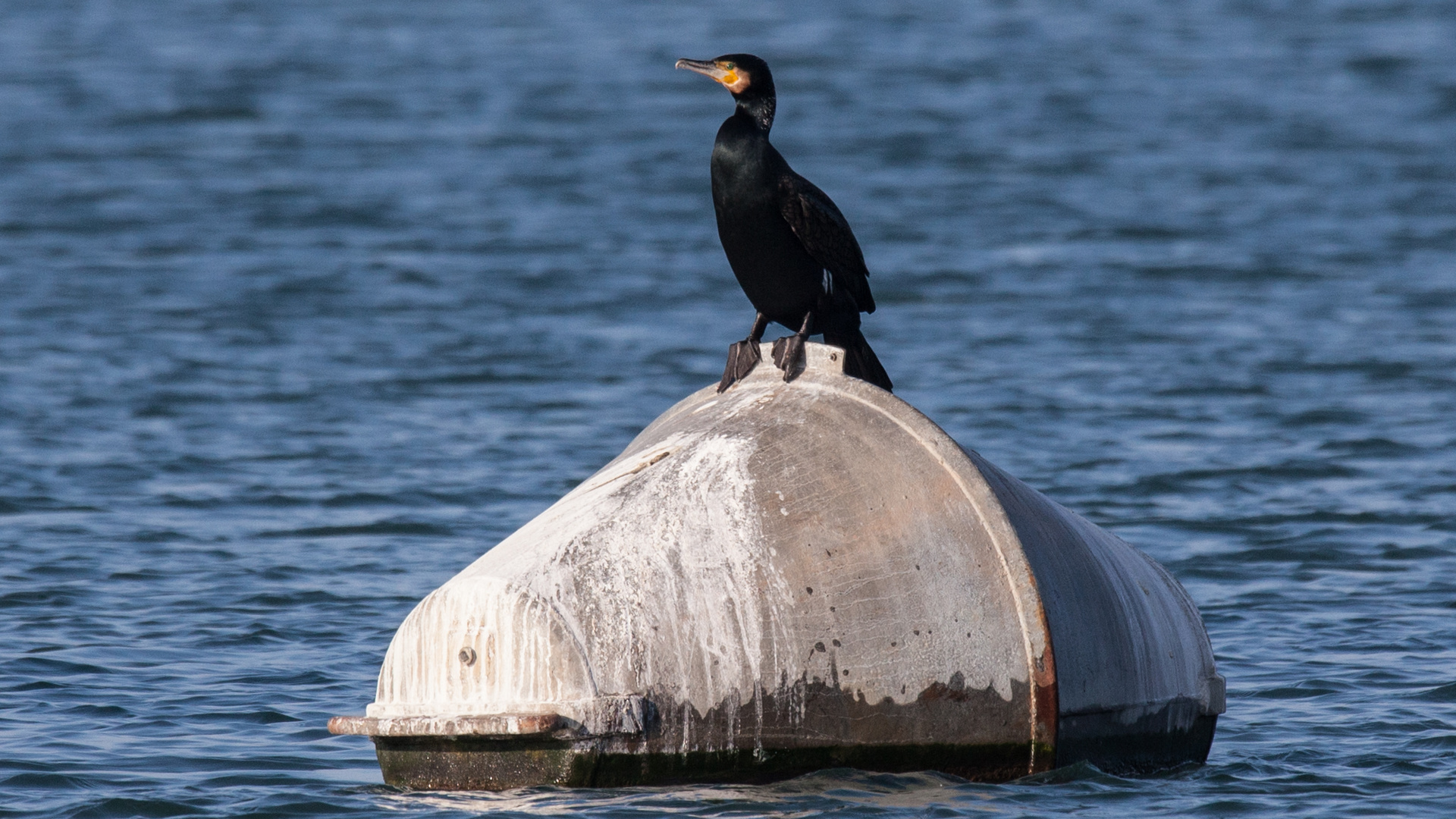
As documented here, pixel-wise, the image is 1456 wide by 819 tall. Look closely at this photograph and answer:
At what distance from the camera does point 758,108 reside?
292 inches

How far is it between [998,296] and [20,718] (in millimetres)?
14818

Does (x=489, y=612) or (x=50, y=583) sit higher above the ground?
(x=50, y=583)

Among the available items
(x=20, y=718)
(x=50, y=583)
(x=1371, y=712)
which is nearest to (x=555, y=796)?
(x=20, y=718)

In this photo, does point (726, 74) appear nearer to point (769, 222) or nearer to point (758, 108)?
point (758, 108)

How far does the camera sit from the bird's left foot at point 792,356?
265 inches


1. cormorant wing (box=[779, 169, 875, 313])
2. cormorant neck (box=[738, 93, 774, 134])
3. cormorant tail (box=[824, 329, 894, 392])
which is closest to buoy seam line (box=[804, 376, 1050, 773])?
cormorant tail (box=[824, 329, 894, 392])

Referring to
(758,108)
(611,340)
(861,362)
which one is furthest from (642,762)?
(611,340)

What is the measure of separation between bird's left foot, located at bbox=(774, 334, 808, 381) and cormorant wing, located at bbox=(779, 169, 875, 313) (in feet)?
2.29

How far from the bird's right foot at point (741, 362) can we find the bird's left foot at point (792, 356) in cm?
17

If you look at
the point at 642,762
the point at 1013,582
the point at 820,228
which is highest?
the point at 820,228

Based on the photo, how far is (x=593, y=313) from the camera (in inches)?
806

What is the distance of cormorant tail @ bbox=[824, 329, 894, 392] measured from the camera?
690cm

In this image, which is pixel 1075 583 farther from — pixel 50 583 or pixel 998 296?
pixel 998 296

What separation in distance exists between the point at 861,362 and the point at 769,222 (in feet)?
2.14
